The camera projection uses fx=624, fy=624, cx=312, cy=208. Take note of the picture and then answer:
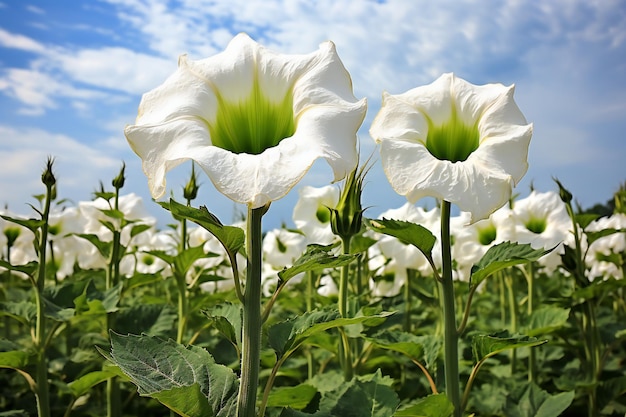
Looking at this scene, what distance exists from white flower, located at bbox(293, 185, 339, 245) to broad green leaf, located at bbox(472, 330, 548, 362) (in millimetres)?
1044

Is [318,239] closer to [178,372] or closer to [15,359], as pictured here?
[15,359]

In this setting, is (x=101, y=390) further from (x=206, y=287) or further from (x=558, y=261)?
(x=558, y=261)

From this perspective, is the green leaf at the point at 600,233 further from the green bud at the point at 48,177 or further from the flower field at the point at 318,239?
the green bud at the point at 48,177

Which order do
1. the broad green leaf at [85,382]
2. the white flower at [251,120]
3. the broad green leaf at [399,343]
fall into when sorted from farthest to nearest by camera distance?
the broad green leaf at [85,382] → the broad green leaf at [399,343] → the white flower at [251,120]

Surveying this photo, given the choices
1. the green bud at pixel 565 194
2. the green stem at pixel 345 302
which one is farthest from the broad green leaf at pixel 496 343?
the green bud at pixel 565 194

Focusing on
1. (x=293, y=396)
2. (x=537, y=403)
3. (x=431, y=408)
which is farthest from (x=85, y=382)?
(x=537, y=403)

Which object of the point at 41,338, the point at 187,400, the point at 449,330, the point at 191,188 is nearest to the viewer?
the point at 187,400

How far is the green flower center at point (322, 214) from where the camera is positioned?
2266 millimetres

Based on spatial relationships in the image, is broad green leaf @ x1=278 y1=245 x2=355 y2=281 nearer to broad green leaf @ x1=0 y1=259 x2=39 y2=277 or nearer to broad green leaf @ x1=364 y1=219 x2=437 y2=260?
broad green leaf @ x1=364 y1=219 x2=437 y2=260

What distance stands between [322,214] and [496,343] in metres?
1.17

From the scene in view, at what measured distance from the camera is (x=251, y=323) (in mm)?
924

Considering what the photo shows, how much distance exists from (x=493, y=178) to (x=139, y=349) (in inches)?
24.8

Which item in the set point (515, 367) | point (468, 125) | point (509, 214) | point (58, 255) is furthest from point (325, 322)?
point (58, 255)

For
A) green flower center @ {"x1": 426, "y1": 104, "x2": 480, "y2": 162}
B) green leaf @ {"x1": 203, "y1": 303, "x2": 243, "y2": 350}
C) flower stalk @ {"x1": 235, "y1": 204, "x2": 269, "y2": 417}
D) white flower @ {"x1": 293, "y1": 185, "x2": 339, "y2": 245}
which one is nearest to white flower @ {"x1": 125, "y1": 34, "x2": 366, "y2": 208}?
flower stalk @ {"x1": 235, "y1": 204, "x2": 269, "y2": 417}
